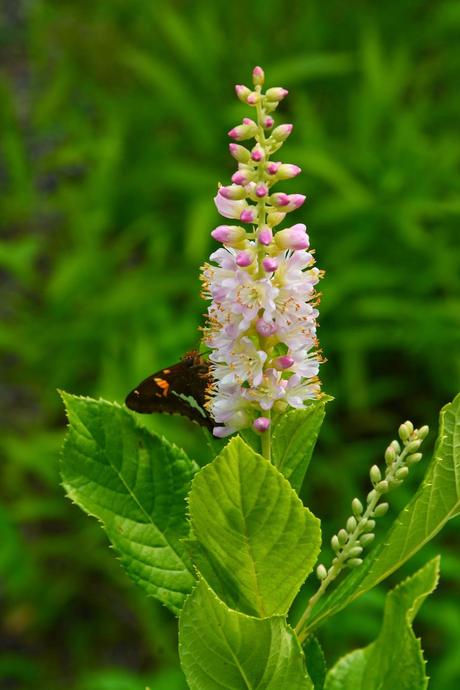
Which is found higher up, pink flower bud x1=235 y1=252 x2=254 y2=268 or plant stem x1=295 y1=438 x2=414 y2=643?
pink flower bud x1=235 y1=252 x2=254 y2=268

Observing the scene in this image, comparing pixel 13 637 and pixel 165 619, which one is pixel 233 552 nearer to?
pixel 165 619

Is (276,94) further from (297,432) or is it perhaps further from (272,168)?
(297,432)

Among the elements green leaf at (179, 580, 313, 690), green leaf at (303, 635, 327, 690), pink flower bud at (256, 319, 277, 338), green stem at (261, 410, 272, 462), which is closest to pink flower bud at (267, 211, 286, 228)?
pink flower bud at (256, 319, 277, 338)

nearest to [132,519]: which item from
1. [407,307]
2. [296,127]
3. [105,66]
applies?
[407,307]

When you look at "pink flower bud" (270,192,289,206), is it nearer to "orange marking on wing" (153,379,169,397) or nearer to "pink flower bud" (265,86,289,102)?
"pink flower bud" (265,86,289,102)

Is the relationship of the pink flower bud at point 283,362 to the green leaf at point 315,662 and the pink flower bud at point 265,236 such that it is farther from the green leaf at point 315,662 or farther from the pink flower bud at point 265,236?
the green leaf at point 315,662

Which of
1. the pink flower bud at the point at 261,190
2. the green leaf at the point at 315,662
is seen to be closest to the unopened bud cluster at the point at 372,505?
the green leaf at the point at 315,662

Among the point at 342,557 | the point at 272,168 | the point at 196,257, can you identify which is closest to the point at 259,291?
the point at 272,168
